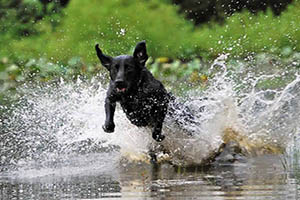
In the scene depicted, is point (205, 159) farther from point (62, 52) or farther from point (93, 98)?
point (62, 52)

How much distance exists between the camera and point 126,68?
5.91 meters

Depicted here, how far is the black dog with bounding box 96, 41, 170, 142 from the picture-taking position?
5938 millimetres

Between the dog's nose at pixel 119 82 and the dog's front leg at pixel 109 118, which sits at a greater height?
the dog's nose at pixel 119 82

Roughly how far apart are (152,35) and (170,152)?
711 centimetres

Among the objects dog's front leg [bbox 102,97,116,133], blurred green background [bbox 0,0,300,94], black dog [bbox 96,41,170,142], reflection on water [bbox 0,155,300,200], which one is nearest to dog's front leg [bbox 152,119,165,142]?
black dog [bbox 96,41,170,142]

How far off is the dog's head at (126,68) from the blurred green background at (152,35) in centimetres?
609

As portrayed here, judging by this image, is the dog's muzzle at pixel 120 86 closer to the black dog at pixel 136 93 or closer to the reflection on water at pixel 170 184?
the black dog at pixel 136 93

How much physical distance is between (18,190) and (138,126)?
64.4 inches

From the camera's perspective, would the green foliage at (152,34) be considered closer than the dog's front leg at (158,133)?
No

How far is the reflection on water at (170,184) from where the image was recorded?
449 centimetres

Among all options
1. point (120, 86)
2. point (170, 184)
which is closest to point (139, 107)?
point (120, 86)

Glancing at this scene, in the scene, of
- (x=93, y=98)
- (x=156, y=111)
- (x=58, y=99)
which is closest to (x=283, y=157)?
(x=156, y=111)

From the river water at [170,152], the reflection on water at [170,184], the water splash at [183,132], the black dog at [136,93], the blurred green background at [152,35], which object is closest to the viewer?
the reflection on water at [170,184]

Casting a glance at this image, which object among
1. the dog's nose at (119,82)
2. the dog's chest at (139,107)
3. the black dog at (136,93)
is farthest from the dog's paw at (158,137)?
the dog's nose at (119,82)
